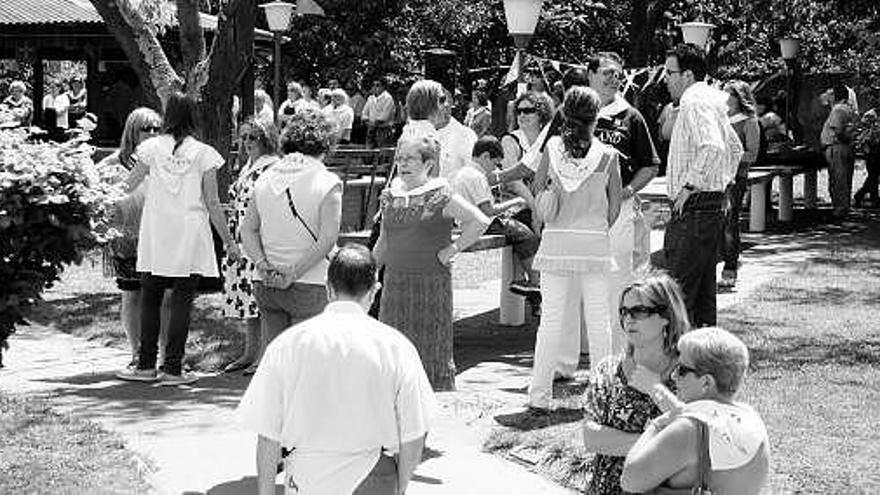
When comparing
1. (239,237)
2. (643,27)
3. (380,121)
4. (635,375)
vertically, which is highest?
(643,27)

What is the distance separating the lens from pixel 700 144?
8820mm

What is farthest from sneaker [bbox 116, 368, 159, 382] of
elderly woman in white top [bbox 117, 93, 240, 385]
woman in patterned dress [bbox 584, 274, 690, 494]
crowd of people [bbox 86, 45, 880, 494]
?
woman in patterned dress [bbox 584, 274, 690, 494]

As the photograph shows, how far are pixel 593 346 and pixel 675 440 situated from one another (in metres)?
4.01

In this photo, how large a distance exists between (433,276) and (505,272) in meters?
3.89

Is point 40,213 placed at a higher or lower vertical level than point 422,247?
higher

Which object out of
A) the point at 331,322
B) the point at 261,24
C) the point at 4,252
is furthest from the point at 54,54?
the point at 331,322

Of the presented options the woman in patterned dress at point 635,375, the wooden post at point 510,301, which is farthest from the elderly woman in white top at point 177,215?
the woman in patterned dress at point 635,375

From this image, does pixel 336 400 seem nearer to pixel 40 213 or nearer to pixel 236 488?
pixel 236 488

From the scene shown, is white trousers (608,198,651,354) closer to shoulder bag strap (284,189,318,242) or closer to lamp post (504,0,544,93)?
shoulder bag strap (284,189,318,242)

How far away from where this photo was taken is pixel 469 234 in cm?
736

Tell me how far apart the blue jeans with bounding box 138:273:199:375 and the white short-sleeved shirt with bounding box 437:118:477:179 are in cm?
200

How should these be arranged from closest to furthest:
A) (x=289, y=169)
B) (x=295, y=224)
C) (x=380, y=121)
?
(x=289, y=169), (x=295, y=224), (x=380, y=121)

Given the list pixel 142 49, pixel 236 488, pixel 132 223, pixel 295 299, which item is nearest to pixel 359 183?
pixel 142 49

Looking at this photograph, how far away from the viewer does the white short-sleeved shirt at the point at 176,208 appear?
870 cm
